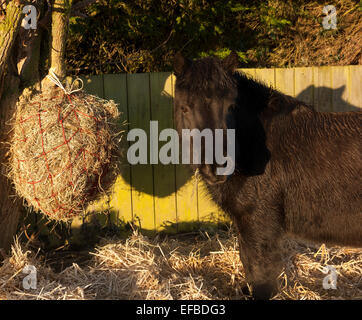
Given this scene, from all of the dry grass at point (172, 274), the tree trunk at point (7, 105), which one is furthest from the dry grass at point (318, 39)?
the tree trunk at point (7, 105)

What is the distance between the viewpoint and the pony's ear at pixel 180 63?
314 centimetres

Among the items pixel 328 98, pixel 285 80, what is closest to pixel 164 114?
pixel 285 80

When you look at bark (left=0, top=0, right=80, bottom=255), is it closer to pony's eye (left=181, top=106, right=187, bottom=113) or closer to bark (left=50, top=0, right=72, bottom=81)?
bark (left=50, top=0, right=72, bottom=81)

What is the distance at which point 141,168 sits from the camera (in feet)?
17.1

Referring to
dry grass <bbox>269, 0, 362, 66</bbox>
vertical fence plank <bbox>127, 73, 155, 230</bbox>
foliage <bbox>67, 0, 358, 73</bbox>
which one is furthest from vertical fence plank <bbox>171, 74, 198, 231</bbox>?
dry grass <bbox>269, 0, 362, 66</bbox>

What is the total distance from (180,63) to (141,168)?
7.58ft

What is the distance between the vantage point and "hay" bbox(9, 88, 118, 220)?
3178 millimetres

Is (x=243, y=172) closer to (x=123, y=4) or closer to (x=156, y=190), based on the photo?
(x=156, y=190)

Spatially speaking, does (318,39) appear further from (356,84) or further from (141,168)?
(141,168)

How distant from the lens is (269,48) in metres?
8.48

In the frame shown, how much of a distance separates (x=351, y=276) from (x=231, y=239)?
1410mm

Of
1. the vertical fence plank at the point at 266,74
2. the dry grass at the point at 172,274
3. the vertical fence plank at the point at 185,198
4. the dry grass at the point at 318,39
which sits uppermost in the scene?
the dry grass at the point at 318,39

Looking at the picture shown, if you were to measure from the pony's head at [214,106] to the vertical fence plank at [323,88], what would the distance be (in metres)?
2.45

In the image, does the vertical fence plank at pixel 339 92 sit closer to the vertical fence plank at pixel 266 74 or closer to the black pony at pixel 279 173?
the vertical fence plank at pixel 266 74
